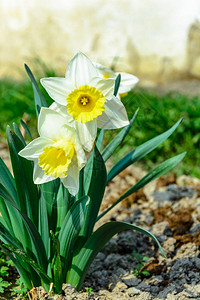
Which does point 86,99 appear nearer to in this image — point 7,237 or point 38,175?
point 38,175

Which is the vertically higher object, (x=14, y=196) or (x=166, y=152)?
(x=166, y=152)

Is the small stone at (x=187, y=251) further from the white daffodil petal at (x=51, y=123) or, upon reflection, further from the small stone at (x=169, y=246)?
the white daffodil petal at (x=51, y=123)

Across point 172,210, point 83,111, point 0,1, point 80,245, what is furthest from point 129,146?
point 0,1

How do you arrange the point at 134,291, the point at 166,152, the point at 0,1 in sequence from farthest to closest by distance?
the point at 0,1, the point at 166,152, the point at 134,291

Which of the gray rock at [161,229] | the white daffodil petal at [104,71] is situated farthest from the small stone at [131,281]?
the white daffodil petal at [104,71]

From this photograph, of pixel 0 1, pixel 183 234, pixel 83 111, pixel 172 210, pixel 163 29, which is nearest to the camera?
pixel 83 111

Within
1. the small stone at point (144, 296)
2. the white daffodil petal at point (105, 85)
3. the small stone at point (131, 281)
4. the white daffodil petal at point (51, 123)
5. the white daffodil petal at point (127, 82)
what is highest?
the white daffodil petal at point (127, 82)

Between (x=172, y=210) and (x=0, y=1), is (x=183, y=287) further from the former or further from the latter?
(x=0, y=1)
